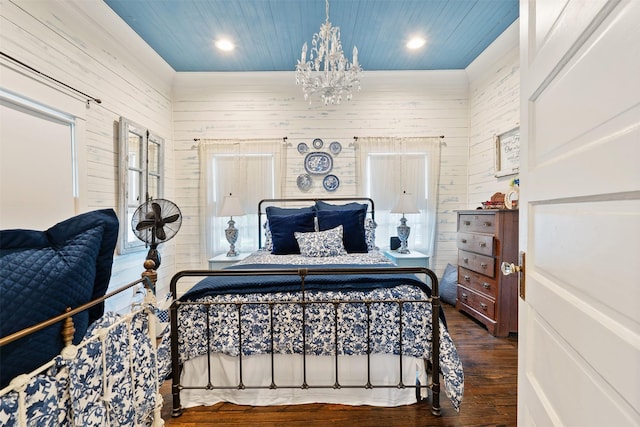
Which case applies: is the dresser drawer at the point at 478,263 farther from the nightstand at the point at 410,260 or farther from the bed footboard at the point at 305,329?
the bed footboard at the point at 305,329

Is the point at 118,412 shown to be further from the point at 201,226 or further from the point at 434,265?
the point at 434,265

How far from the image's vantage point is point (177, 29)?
9.21 feet

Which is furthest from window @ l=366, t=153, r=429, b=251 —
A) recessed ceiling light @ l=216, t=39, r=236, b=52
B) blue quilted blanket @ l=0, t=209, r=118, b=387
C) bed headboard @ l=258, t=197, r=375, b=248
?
blue quilted blanket @ l=0, t=209, r=118, b=387

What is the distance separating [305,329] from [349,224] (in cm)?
145

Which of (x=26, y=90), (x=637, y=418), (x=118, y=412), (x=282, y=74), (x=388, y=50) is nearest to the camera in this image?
(x=637, y=418)

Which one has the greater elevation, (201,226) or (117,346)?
(201,226)

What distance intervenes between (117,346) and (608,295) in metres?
1.35

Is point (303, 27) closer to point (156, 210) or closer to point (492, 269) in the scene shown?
point (156, 210)

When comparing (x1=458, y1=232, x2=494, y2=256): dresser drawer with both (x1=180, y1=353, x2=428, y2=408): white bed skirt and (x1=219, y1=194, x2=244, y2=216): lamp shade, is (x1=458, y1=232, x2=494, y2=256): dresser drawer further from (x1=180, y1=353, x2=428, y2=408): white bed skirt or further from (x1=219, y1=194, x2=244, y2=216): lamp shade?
(x1=219, y1=194, x2=244, y2=216): lamp shade

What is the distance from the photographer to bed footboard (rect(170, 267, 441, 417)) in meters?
1.64

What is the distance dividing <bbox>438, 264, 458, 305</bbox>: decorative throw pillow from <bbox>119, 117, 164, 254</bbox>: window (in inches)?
136

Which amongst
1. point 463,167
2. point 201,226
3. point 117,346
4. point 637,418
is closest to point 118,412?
point 117,346

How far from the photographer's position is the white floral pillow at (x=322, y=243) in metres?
2.78

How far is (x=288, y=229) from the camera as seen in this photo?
9.89 ft
